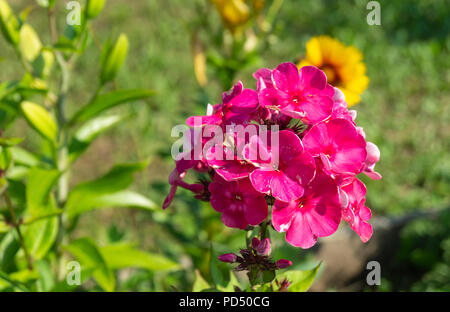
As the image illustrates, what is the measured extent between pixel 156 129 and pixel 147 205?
5.32ft

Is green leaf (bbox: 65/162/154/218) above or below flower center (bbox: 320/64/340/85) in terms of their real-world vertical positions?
below

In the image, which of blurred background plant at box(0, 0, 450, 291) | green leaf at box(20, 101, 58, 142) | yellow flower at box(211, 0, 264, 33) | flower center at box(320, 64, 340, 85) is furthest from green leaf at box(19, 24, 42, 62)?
flower center at box(320, 64, 340, 85)

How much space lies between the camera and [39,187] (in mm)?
1203

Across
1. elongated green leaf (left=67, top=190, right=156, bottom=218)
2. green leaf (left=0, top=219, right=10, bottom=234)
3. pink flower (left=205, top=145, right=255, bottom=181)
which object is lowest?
green leaf (left=0, top=219, right=10, bottom=234)

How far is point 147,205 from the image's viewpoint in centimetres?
142

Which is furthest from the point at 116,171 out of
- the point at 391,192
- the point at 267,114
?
the point at 391,192

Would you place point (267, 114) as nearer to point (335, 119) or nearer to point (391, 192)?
point (335, 119)

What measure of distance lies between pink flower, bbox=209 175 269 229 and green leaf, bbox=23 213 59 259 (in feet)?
2.12

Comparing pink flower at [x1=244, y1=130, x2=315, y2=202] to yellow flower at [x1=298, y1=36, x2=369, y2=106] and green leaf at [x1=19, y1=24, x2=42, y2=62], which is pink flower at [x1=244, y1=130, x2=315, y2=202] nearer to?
green leaf at [x1=19, y1=24, x2=42, y2=62]

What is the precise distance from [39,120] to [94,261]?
0.40m

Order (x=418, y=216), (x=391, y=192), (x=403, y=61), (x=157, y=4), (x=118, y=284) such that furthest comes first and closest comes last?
(x=157, y=4) → (x=403, y=61) → (x=391, y=192) → (x=418, y=216) → (x=118, y=284)

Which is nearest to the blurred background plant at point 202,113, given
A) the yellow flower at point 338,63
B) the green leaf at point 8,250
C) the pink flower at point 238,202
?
the green leaf at point 8,250

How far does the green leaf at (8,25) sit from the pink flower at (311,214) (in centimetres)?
87

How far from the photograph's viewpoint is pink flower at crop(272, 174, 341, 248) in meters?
0.81
